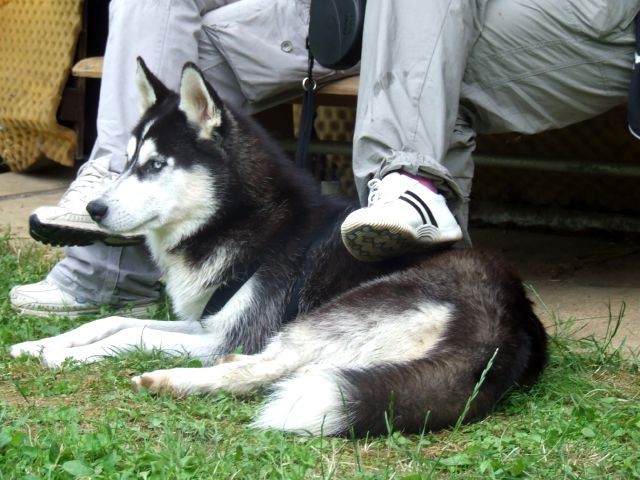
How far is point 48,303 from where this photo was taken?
11.6 feet

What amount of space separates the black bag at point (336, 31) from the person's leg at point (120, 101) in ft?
1.54

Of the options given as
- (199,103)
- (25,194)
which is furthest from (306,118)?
(25,194)

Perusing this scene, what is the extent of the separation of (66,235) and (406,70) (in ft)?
4.06

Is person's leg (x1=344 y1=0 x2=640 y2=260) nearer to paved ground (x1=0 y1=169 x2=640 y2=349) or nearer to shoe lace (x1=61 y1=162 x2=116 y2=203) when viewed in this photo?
paved ground (x1=0 y1=169 x2=640 y2=349)

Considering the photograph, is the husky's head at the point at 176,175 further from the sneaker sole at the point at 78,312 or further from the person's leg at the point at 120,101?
the sneaker sole at the point at 78,312

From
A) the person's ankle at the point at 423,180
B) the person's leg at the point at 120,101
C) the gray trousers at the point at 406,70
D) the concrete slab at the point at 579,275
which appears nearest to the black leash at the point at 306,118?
the gray trousers at the point at 406,70

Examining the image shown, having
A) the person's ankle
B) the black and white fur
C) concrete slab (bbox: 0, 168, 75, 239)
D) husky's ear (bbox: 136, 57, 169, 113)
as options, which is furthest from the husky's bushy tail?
concrete slab (bbox: 0, 168, 75, 239)

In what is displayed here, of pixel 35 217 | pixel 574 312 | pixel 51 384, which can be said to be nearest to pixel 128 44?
pixel 35 217

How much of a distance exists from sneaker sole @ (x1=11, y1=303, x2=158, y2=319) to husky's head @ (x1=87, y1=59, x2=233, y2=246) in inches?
23.8

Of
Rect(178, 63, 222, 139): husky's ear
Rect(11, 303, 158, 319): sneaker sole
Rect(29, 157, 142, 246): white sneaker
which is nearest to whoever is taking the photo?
Rect(178, 63, 222, 139): husky's ear

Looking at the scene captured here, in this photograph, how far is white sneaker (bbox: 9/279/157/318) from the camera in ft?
11.6

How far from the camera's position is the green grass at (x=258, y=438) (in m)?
2.08

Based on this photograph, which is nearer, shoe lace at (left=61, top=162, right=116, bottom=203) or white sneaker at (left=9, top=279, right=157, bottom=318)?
shoe lace at (left=61, top=162, right=116, bottom=203)

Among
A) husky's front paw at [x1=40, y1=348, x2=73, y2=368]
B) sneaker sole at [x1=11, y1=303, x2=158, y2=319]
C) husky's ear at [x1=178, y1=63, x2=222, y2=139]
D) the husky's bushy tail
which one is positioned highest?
husky's ear at [x1=178, y1=63, x2=222, y2=139]
